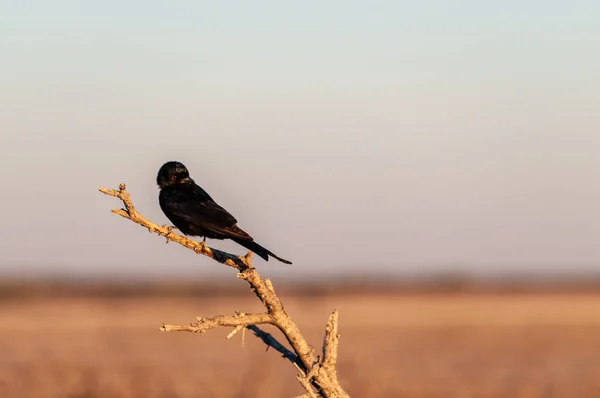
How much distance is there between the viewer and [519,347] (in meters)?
31.0

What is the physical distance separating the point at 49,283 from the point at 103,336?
1554 inches

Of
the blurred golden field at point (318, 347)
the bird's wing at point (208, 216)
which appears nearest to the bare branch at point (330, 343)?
the bird's wing at point (208, 216)

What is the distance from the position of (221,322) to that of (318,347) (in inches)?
935

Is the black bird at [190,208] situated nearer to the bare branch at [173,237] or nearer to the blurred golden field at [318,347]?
the bare branch at [173,237]

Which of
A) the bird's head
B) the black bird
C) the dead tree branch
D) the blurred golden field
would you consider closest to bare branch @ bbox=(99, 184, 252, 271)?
the dead tree branch

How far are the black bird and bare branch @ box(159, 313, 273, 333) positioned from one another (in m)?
1.25

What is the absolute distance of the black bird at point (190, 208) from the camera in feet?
33.2

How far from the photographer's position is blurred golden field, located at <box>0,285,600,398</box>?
70.1ft

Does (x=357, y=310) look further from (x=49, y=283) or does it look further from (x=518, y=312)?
(x=49, y=283)

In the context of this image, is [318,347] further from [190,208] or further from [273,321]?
[273,321]

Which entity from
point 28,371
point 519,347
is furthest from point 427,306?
point 28,371

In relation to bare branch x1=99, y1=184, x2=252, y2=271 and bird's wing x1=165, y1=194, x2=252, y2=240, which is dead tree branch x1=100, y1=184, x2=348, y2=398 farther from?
bird's wing x1=165, y1=194, x2=252, y2=240

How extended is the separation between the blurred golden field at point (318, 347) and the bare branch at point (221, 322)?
11.5 meters

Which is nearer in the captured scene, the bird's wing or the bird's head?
the bird's wing
